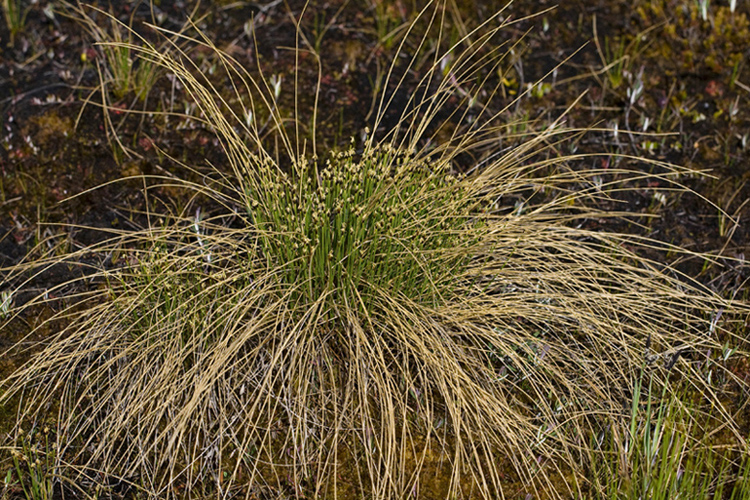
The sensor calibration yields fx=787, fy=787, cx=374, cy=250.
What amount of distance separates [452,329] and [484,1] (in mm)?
2557

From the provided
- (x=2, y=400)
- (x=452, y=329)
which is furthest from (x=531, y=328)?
(x=2, y=400)

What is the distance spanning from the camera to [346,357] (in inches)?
123

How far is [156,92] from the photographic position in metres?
4.36

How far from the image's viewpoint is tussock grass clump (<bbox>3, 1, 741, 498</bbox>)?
2863 mm

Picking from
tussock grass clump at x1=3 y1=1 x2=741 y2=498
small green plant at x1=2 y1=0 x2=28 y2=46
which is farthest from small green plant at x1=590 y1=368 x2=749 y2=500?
small green plant at x1=2 y1=0 x2=28 y2=46

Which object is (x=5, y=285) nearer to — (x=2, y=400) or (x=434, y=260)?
(x=2, y=400)

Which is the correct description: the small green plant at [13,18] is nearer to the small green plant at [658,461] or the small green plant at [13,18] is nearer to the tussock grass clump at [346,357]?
the tussock grass clump at [346,357]

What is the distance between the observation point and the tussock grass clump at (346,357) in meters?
2.86

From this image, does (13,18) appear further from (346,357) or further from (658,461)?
(658,461)

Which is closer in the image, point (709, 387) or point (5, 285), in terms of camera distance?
point (709, 387)

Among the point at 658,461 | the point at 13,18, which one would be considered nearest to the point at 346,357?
the point at 658,461

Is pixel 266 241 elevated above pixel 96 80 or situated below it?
below

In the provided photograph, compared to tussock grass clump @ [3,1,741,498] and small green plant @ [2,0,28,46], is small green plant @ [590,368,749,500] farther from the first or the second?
small green plant @ [2,0,28,46]

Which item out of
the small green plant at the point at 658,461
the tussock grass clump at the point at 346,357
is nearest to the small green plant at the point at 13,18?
the tussock grass clump at the point at 346,357
